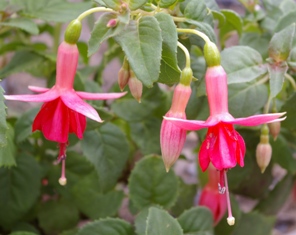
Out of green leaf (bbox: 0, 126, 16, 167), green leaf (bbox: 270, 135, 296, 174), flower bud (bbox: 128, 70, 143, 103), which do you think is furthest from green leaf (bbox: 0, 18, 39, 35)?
green leaf (bbox: 270, 135, 296, 174)

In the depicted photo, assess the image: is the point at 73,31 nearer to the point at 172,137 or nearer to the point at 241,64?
the point at 172,137

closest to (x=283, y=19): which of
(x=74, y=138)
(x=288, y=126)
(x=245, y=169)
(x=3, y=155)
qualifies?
(x=288, y=126)

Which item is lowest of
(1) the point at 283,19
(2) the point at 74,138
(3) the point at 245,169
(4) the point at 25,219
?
(4) the point at 25,219

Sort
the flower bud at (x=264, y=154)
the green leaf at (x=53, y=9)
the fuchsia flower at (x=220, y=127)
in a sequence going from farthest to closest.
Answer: the green leaf at (x=53, y=9), the flower bud at (x=264, y=154), the fuchsia flower at (x=220, y=127)

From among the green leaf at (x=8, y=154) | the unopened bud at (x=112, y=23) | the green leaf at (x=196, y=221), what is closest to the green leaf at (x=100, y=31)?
the unopened bud at (x=112, y=23)

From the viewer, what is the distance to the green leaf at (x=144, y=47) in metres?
0.68

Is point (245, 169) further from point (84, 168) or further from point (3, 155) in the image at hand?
point (3, 155)

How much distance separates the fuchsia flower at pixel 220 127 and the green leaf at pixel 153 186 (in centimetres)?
25

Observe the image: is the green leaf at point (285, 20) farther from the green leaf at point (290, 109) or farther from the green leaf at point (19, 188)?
the green leaf at point (19, 188)

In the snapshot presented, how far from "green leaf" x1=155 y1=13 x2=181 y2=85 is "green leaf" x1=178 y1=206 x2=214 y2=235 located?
25 centimetres

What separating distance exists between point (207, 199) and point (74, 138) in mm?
280

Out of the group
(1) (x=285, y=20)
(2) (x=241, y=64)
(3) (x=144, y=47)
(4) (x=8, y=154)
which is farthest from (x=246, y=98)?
(4) (x=8, y=154)

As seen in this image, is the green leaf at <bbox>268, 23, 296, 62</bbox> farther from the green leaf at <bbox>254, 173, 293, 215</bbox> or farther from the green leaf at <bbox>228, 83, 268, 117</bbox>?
the green leaf at <bbox>254, 173, 293, 215</bbox>

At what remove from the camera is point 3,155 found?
2.86ft
